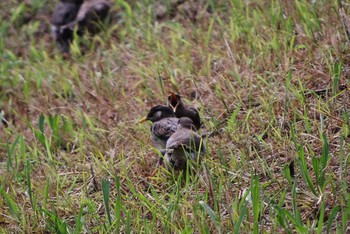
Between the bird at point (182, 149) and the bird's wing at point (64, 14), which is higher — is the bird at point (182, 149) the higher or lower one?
the lower one

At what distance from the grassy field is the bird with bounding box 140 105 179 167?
0.14 m

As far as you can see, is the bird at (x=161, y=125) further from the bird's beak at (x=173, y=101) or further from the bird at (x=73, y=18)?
the bird at (x=73, y=18)

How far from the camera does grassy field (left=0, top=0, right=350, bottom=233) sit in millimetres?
4223

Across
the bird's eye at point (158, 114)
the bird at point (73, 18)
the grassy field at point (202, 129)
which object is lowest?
the grassy field at point (202, 129)

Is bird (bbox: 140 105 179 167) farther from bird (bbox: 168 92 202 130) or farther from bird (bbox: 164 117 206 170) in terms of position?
bird (bbox: 164 117 206 170)

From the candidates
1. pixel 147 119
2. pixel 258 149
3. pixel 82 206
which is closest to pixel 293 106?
pixel 258 149

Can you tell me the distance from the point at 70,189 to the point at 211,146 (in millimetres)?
1050

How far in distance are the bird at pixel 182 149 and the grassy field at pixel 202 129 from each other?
10 cm

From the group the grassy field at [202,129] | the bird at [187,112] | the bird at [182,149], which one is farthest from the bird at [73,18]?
the bird at [182,149]

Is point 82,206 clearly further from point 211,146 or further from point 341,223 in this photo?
point 341,223

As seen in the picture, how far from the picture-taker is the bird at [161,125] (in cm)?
500

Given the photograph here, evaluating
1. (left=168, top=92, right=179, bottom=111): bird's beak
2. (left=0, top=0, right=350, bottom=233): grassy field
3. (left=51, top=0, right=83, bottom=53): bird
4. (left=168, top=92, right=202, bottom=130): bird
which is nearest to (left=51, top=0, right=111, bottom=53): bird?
(left=51, top=0, right=83, bottom=53): bird

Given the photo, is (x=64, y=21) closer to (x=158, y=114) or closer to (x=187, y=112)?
(x=158, y=114)

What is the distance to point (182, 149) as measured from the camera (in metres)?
4.57
